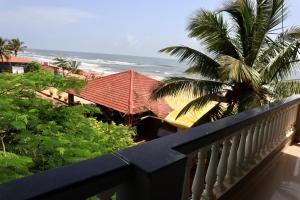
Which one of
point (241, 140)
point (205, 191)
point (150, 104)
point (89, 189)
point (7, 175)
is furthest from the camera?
point (150, 104)

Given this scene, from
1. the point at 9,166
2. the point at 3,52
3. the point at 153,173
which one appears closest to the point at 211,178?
the point at 153,173

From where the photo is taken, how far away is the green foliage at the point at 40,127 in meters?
4.32

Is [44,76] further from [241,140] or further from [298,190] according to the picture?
[298,190]

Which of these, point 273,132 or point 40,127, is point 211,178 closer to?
point 273,132

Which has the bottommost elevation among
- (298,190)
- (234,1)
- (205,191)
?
(298,190)

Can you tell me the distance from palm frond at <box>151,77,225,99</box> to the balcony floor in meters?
4.12

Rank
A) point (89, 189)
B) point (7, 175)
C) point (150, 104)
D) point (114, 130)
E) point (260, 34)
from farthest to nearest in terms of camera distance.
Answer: point (150, 104)
point (114, 130)
point (260, 34)
point (7, 175)
point (89, 189)

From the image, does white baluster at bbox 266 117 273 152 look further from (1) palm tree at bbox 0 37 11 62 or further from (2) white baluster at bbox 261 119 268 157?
(1) palm tree at bbox 0 37 11 62

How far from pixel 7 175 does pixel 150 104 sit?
11899mm

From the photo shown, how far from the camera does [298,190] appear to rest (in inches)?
138

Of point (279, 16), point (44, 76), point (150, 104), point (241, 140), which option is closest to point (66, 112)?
point (44, 76)

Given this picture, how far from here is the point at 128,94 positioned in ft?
48.9

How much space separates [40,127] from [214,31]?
231 inches

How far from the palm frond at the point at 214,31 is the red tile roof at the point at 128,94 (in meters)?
5.09
